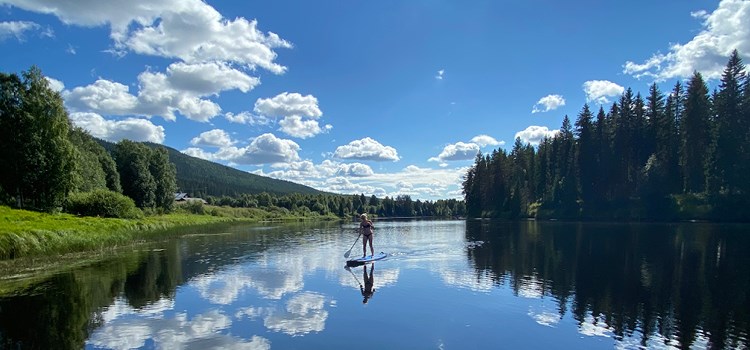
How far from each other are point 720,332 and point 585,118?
92.6 m

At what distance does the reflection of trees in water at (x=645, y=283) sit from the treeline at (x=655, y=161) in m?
44.8

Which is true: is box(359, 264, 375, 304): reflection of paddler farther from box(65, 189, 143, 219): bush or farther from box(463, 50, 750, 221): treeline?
box(463, 50, 750, 221): treeline

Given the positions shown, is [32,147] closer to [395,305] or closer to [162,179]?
[395,305]

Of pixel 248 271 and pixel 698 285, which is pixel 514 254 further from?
pixel 248 271

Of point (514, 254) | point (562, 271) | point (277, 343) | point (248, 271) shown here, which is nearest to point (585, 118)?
point (514, 254)

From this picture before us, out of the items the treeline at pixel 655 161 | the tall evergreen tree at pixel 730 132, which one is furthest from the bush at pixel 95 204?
the tall evergreen tree at pixel 730 132

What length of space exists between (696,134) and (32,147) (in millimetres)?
93716

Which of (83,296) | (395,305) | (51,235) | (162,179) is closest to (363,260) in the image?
(395,305)

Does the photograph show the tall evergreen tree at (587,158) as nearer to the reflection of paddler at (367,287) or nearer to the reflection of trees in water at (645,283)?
the reflection of trees in water at (645,283)

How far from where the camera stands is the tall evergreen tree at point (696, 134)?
76250mm

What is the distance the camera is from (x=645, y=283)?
1955 cm

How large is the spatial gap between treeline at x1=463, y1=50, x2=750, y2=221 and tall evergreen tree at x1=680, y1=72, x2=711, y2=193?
0.45 ft

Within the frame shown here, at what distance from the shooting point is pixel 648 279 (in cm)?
2045

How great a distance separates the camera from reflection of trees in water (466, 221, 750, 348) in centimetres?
1303
